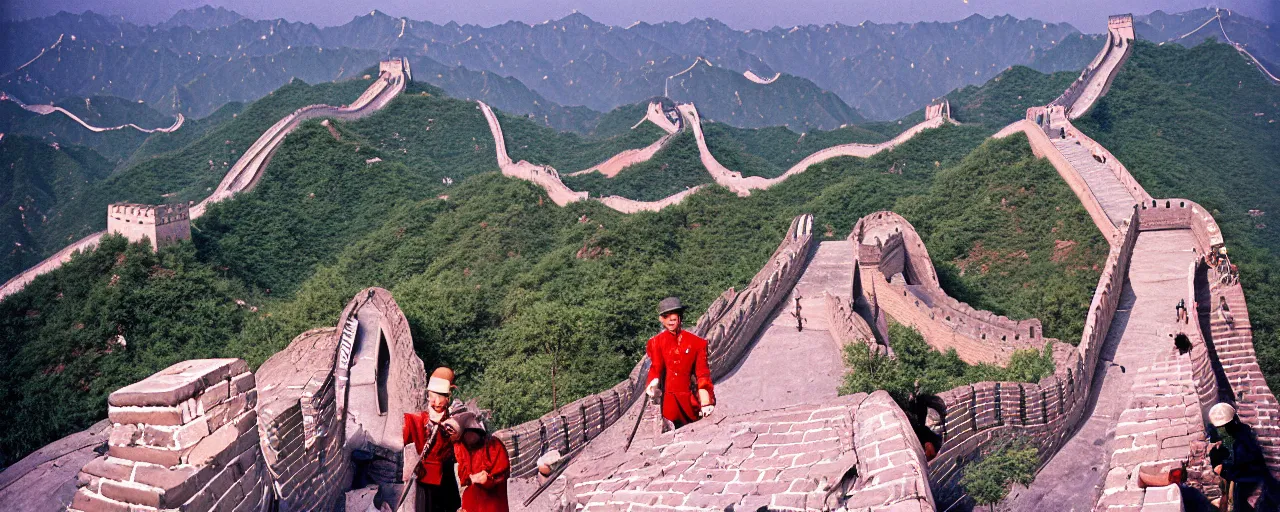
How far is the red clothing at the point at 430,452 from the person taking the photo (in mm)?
5137

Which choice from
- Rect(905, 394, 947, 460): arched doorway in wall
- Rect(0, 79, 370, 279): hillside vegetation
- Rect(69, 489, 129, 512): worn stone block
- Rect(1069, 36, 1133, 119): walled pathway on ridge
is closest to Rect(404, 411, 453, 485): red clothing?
Rect(69, 489, 129, 512): worn stone block

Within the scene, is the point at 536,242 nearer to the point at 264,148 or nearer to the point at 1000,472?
the point at 264,148

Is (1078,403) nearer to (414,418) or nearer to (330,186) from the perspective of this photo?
(414,418)

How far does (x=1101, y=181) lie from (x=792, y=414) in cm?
2519

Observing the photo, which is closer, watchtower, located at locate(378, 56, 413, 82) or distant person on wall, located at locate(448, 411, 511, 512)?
distant person on wall, located at locate(448, 411, 511, 512)

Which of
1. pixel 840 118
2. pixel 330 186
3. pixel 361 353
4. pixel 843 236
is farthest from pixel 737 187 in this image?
pixel 840 118

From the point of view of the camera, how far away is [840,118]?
86062 millimetres

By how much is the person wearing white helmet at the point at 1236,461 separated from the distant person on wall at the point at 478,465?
4.20 metres

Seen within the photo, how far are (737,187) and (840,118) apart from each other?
50.6 m

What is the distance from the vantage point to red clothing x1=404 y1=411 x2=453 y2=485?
5137 millimetres

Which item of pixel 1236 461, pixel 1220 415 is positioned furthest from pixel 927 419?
pixel 1236 461

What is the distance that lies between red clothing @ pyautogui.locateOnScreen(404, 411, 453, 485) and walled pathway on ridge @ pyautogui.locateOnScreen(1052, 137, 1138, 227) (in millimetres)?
22374

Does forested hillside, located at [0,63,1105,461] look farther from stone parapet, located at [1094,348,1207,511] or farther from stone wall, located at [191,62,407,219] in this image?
stone parapet, located at [1094,348,1207,511]

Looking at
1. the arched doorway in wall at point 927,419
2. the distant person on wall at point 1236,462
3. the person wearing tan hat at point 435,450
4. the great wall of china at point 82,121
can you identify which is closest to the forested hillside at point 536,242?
the arched doorway in wall at point 927,419
